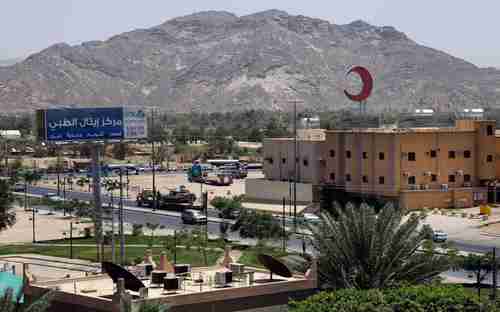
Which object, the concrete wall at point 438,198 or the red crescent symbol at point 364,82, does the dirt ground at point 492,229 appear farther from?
the red crescent symbol at point 364,82

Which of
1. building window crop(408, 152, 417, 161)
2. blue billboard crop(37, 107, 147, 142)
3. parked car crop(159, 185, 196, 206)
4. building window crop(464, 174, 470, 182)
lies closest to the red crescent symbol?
building window crop(408, 152, 417, 161)

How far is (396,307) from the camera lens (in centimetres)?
2603

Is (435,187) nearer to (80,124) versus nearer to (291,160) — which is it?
(291,160)

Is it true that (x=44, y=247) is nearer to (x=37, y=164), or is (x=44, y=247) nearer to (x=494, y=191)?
(x=494, y=191)

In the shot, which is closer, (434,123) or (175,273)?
(175,273)

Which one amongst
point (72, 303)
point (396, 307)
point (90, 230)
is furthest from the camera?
point (90, 230)

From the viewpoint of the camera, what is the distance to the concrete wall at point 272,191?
79000 mm

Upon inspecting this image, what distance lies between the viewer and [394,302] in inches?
1027

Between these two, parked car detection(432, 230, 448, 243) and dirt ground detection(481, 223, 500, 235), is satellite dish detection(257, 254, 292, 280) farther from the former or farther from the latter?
dirt ground detection(481, 223, 500, 235)

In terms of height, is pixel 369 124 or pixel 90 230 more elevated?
pixel 369 124

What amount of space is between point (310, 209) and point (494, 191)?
1246 cm

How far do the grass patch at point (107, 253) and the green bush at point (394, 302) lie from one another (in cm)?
2253

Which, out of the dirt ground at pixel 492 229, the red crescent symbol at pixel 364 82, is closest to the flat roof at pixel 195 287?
the dirt ground at pixel 492 229

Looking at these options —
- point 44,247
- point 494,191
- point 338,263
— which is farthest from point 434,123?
point 338,263
